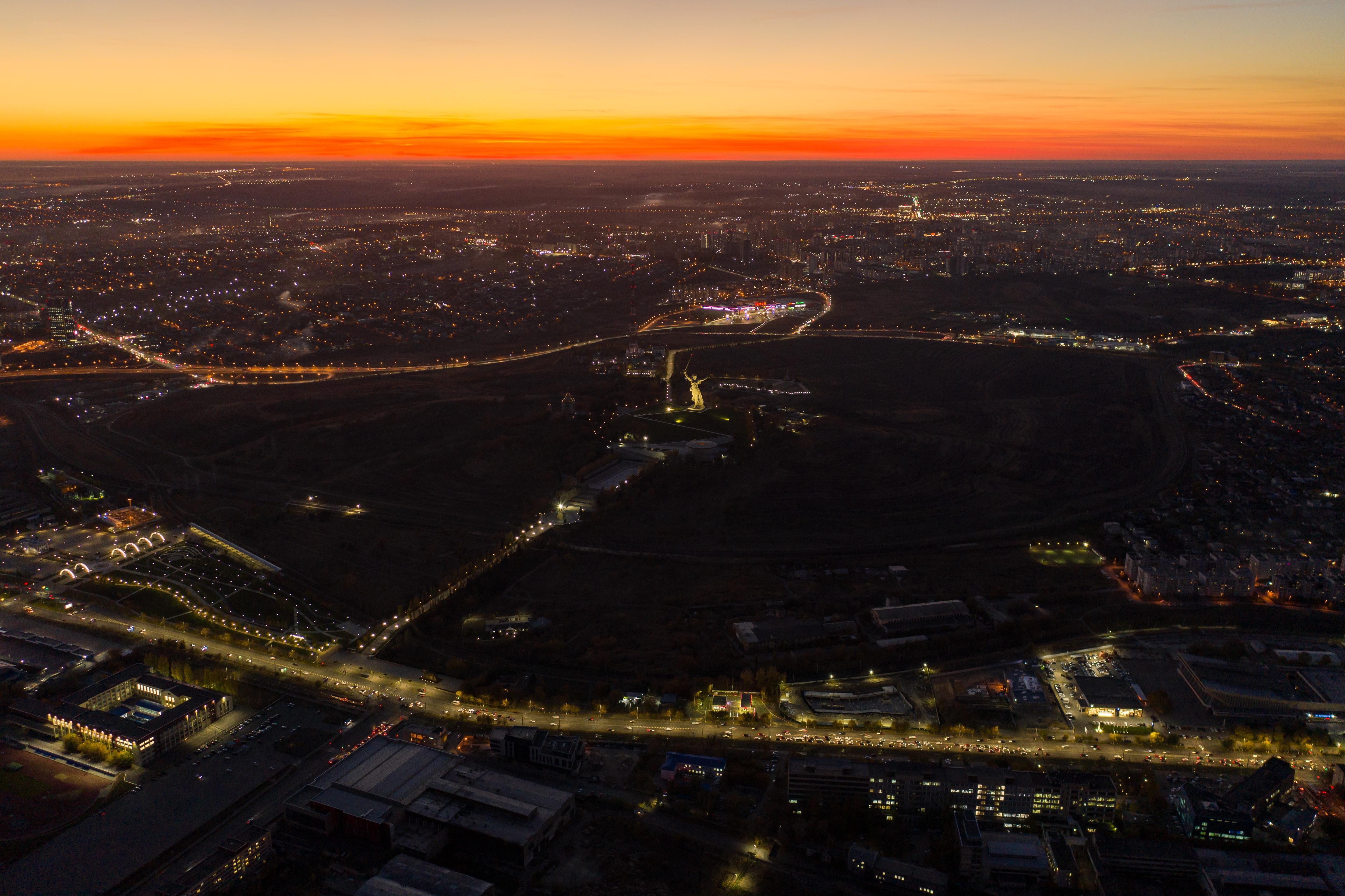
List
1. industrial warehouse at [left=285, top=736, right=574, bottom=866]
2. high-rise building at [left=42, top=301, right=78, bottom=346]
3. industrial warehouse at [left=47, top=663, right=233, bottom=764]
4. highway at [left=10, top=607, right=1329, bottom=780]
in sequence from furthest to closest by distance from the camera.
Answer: high-rise building at [left=42, top=301, right=78, bottom=346] < highway at [left=10, top=607, right=1329, bottom=780] < industrial warehouse at [left=47, top=663, right=233, bottom=764] < industrial warehouse at [left=285, top=736, right=574, bottom=866]

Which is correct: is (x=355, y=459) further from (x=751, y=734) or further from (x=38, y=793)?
(x=751, y=734)

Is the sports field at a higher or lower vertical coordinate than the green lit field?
lower

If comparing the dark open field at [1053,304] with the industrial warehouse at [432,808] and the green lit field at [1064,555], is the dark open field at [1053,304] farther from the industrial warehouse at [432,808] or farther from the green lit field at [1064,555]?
the industrial warehouse at [432,808]

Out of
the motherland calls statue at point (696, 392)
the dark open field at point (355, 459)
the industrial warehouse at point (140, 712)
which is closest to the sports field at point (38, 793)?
the industrial warehouse at point (140, 712)

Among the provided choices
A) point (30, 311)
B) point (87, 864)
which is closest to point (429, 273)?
point (30, 311)

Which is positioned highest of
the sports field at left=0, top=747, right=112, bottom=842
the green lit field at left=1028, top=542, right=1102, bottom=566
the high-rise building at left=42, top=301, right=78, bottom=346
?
the high-rise building at left=42, top=301, right=78, bottom=346

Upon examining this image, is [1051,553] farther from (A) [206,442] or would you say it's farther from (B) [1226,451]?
(A) [206,442]

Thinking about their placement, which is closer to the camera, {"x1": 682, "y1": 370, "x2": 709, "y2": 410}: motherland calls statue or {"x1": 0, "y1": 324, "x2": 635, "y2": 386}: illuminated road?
{"x1": 682, "y1": 370, "x2": 709, "y2": 410}: motherland calls statue

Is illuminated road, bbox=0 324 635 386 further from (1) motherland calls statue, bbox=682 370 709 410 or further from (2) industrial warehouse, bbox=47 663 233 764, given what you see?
(2) industrial warehouse, bbox=47 663 233 764

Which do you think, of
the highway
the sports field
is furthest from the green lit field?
the sports field
